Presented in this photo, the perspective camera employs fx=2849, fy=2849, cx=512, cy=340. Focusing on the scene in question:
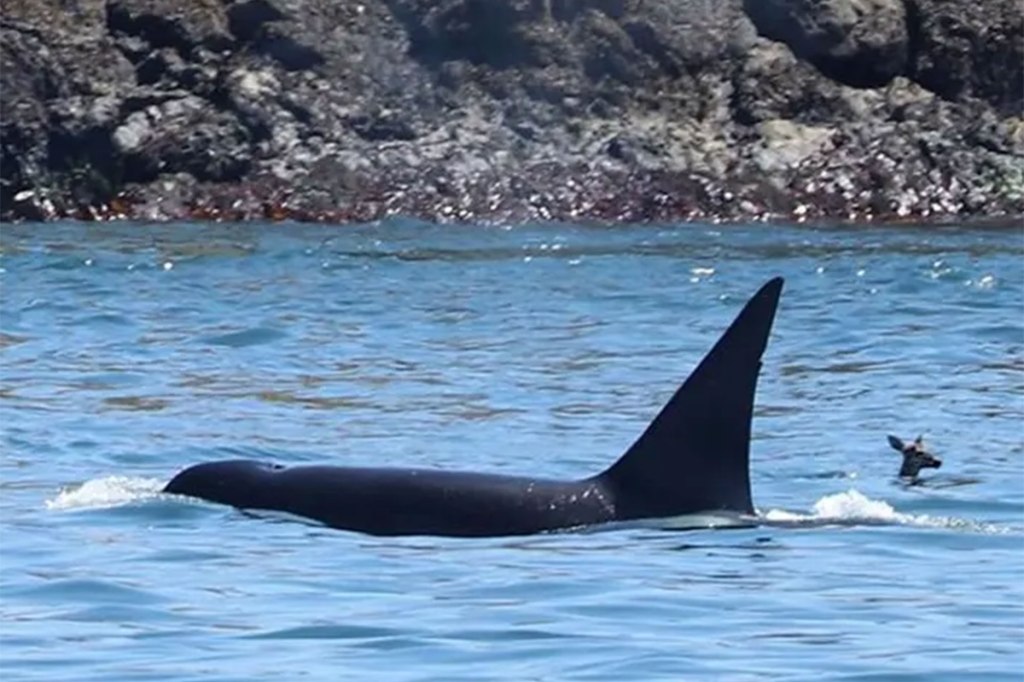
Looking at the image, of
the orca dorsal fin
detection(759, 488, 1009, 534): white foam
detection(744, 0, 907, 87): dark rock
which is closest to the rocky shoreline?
detection(744, 0, 907, 87): dark rock

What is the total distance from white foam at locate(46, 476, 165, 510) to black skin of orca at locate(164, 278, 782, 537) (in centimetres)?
104

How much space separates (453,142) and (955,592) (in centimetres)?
2503

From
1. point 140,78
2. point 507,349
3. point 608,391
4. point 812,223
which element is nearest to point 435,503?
point 608,391

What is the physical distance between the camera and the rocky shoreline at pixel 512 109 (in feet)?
113

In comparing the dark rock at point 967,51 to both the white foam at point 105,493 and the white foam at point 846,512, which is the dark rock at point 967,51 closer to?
the white foam at point 846,512

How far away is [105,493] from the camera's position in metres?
13.6

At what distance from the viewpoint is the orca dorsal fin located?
1174 cm

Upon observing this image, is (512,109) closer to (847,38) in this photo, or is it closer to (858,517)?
(847,38)

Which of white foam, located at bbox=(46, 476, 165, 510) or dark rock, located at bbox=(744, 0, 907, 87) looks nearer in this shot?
white foam, located at bbox=(46, 476, 165, 510)

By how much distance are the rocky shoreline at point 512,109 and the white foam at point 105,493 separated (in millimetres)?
19921

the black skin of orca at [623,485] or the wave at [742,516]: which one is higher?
the black skin of orca at [623,485]

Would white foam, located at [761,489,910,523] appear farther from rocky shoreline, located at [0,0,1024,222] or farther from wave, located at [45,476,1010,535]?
rocky shoreline, located at [0,0,1024,222]

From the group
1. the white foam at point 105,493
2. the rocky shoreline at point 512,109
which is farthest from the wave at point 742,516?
the rocky shoreline at point 512,109

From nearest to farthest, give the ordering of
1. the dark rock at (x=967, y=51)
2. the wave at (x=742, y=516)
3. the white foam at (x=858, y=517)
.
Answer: the wave at (x=742, y=516) → the white foam at (x=858, y=517) → the dark rock at (x=967, y=51)
